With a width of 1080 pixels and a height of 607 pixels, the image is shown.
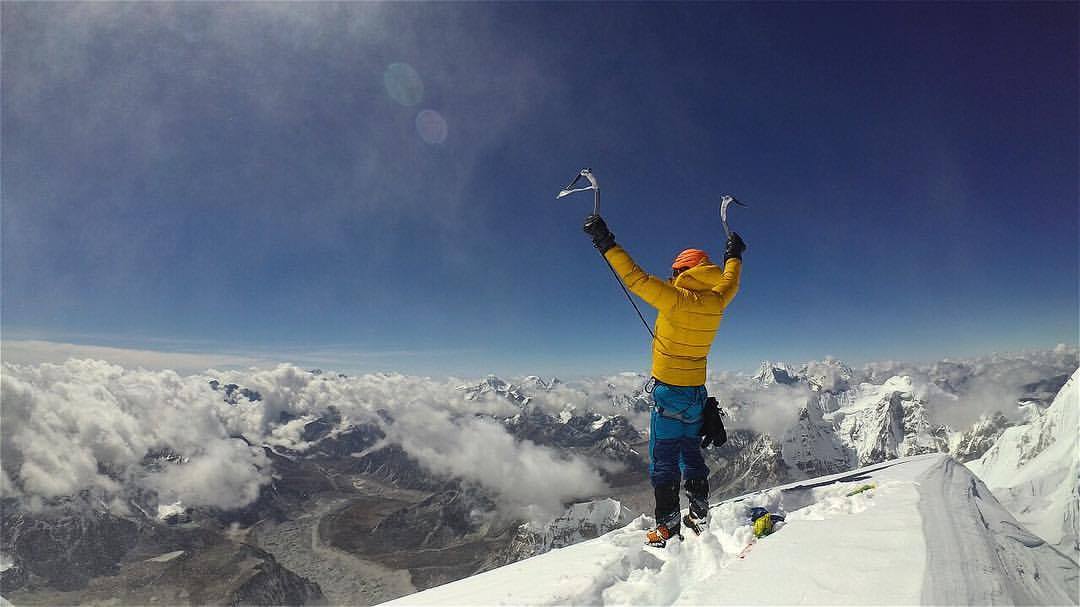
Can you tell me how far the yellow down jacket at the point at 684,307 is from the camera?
6.52 m

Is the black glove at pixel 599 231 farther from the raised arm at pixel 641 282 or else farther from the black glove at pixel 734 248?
the black glove at pixel 734 248

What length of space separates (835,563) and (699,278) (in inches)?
153

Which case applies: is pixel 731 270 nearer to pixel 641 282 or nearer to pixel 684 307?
pixel 684 307

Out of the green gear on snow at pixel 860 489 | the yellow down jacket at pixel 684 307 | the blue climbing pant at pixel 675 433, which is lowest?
the green gear on snow at pixel 860 489

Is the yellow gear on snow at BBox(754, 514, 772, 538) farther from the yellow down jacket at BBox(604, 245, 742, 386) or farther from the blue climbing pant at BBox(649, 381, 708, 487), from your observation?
the yellow down jacket at BBox(604, 245, 742, 386)

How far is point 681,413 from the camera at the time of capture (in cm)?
727

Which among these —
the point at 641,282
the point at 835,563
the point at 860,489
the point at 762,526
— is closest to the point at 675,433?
the point at 762,526

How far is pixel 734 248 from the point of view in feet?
25.5

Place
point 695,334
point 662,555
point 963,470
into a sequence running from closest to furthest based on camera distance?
point 662,555, point 695,334, point 963,470

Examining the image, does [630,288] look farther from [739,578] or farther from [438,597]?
[438,597]

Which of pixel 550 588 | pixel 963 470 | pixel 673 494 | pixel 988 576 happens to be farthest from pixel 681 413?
pixel 963 470

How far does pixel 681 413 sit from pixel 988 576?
3946mm

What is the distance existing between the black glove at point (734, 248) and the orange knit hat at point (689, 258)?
66cm

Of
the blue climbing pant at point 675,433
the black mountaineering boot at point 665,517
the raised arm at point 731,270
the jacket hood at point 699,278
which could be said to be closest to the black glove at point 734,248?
the raised arm at point 731,270
